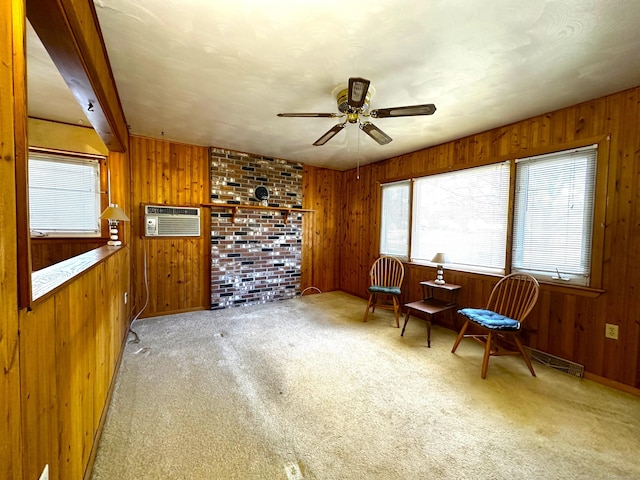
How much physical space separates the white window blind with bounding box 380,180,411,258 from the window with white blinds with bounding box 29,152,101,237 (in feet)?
13.1

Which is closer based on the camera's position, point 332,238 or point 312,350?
point 312,350

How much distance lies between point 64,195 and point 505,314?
514 cm

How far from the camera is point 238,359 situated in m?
2.48

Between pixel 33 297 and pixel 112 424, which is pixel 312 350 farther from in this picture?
pixel 33 297

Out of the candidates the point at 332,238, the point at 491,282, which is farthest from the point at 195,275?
the point at 491,282

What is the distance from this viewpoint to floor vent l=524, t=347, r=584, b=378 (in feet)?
7.58

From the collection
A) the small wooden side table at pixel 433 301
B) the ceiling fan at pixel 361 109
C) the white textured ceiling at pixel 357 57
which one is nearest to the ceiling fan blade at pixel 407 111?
the ceiling fan at pixel 361 109

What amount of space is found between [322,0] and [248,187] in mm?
3091

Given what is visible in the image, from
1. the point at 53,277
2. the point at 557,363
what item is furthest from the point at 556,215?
the point at 53,277

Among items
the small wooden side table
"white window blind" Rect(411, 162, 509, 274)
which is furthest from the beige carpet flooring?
"white window blind" Rect(411, 162, 509, 274)

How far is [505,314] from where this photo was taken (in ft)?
8.86

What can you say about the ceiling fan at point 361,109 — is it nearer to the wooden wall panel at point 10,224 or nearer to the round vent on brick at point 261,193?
the wooden wall panel at point 10,224

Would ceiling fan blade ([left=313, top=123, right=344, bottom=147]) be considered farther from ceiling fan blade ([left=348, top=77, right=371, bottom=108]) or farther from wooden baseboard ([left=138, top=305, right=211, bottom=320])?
wooden baseboard ([left=138, top=305, right=211, bottom=320])

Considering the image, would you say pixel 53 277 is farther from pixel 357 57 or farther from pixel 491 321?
pixel 491 321
